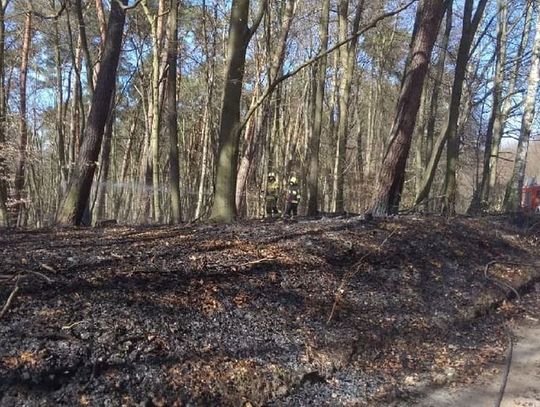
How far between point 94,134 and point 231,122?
109 inches

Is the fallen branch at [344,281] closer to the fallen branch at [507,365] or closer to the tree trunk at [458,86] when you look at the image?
the fallen branch at [507,365]

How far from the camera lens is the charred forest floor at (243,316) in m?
3.48

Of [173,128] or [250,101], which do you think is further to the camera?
[250,101]

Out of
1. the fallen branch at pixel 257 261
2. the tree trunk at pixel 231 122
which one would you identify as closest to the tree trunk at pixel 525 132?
the tree trunk at pixel 231 122

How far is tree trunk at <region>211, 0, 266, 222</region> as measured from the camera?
826cm

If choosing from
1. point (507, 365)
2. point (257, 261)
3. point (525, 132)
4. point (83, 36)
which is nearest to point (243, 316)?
point (257, 261)

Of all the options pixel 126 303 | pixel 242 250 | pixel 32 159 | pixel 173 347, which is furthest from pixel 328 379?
pixel 32 159

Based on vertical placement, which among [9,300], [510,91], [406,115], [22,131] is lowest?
[9,300]

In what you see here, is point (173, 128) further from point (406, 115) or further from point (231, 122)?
point (406, 115)

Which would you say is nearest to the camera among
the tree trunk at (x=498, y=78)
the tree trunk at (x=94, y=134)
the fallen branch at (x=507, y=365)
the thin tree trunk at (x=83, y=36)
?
the fallen branch at (x=507, y=365)

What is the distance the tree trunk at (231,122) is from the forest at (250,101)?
2cm

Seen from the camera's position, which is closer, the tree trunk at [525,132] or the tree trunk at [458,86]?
the tree trunk at [458,86]

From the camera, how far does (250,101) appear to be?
22531 mm

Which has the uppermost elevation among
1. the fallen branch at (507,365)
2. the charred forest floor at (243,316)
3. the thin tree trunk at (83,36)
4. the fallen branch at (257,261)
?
the thin tree trunk at (83,36)
